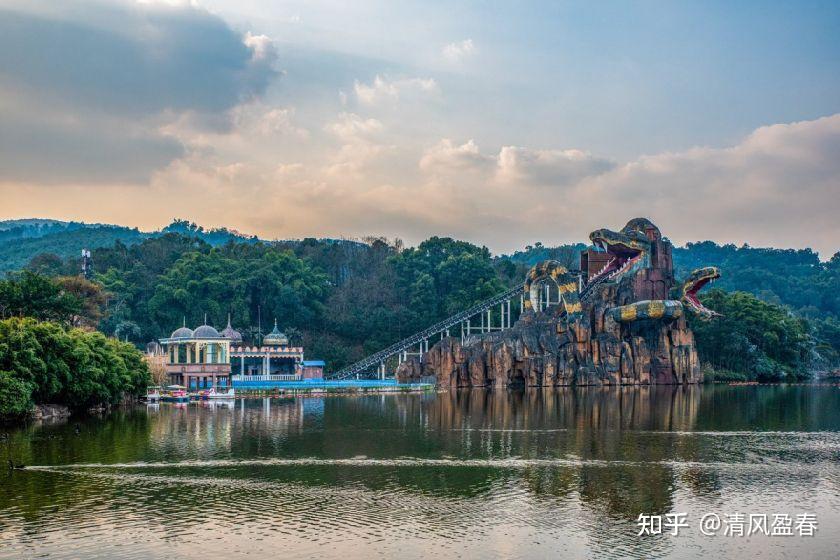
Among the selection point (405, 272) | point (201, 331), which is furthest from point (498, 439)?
point (405, 272)

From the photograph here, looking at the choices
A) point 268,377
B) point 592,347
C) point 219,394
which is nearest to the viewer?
point 219,394

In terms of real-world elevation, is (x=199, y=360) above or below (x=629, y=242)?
below

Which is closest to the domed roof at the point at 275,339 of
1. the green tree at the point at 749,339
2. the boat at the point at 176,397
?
the boat at the point at 176,397

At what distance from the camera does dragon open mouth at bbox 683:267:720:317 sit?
92.7 metres

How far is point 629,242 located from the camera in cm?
9644

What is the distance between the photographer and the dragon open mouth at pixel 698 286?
92.7 m

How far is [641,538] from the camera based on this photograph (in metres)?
26.4

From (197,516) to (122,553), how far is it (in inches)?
164

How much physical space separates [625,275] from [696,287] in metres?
6.92

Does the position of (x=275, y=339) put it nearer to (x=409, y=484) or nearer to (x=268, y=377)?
(x=268, y=377)

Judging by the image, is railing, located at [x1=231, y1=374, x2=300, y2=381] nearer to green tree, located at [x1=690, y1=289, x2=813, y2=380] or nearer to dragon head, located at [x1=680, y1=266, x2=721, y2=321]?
dragon head, located at [x1=680, y1=266, x2=721, y2=321]

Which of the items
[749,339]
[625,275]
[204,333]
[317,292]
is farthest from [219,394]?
[749,339]

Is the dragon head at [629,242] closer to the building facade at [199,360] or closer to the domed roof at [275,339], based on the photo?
the domed roof at [275,339]

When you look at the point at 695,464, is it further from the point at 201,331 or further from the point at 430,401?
the point at 201,331
